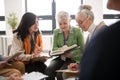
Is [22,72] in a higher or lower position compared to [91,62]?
lower

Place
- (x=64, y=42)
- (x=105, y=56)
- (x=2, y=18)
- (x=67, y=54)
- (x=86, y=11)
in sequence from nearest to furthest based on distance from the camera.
Answer: (x=105, y=56) → (x=86, y=11) → (x=67, y=54) → (x=64, y=42) → (x=2, y=18)

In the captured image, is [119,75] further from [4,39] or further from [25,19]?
[4,39]

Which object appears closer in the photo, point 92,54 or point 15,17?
point 92,54

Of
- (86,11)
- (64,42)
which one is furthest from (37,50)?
(86,11)

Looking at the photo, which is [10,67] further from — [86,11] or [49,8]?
[49,8]

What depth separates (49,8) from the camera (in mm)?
5984

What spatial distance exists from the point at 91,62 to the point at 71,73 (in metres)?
1.93

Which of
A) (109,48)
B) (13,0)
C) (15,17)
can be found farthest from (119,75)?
(13,0)

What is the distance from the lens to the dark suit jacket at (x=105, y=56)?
0.60m

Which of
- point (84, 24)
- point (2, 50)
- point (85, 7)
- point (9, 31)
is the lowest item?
point (2, 50)

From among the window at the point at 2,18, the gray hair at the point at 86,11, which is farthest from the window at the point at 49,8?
the gray hair at the point at 86,11

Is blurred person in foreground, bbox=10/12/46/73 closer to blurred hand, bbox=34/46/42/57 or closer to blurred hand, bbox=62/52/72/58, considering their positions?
blurred hand, bbox=34/46/42/57

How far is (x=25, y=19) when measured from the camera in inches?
115

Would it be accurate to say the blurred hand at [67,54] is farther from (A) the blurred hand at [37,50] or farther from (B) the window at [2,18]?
(B) the window at [2,18]
